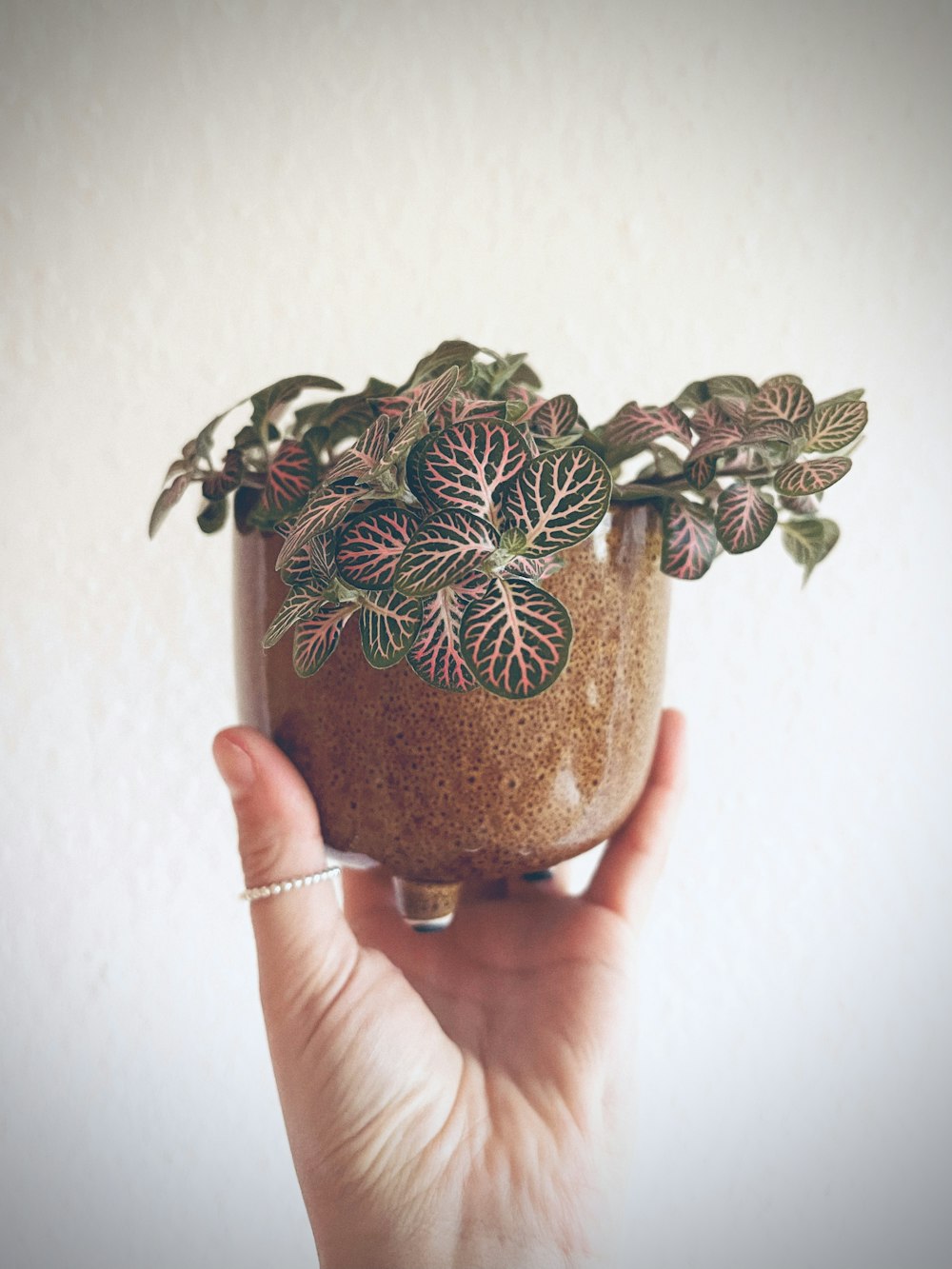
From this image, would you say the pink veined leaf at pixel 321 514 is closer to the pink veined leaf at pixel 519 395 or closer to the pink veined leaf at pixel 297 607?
the pink veined leaf at pixel 297 607

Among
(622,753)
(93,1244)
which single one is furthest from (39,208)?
(93,1244)

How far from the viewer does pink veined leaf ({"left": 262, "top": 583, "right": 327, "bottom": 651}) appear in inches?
17.9

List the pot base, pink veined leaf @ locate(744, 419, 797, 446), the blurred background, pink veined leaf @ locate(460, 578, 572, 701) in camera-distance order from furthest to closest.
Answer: the blurred background
the pot base
pink veined leaf @ locate(744, 419, 797, 446)
pink veined leaf @ locate(460, 578, 572, 701)

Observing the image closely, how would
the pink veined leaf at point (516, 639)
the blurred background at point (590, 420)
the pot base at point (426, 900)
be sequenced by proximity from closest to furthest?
the pink veined leaf at point (516, 639), the pot base at point (426, 900), the blurred background at point (590, 420)

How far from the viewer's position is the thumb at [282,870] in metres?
0.54

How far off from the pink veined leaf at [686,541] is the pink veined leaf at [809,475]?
0.19ft

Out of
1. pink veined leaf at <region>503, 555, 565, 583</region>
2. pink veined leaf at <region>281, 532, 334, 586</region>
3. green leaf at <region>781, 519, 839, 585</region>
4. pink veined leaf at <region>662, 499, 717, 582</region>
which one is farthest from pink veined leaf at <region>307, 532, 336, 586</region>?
green leaf at <region>781, 519, 839, 585</region>

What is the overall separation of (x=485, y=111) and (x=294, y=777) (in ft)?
2.41

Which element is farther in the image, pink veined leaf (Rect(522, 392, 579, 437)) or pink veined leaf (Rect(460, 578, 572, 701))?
pink veined leaf (Rect(522, 392, 579, 437))

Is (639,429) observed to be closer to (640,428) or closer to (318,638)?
(640,428)

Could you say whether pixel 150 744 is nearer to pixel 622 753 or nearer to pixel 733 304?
pixel 622 753

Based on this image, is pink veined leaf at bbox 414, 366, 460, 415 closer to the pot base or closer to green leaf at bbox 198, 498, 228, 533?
green leaf at bbox 198, 498, 228, 533

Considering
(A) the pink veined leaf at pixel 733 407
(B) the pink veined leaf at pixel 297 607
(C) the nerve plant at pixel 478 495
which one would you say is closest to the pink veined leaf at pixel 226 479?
(C) the nerve plant at pixel 478 495

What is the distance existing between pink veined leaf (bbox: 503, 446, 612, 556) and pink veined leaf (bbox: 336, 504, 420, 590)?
0.07 m
